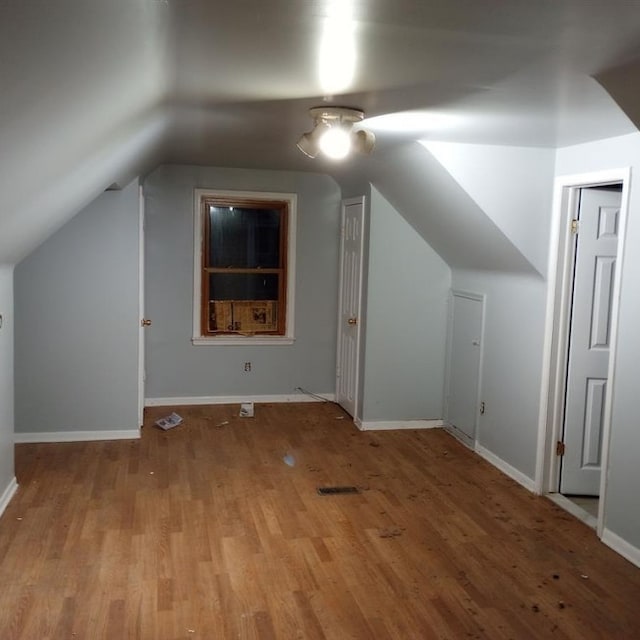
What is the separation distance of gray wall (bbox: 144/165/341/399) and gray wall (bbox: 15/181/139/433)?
3.05 feet

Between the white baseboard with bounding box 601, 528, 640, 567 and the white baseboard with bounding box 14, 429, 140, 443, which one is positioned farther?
the white baseboard with bounding box 14, 429, 140, 443

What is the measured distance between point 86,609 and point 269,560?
0.88 m

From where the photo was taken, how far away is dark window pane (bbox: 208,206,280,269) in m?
6.23

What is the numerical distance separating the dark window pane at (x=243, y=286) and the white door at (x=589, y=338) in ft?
9.98

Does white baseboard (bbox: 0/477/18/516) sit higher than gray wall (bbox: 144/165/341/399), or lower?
lower

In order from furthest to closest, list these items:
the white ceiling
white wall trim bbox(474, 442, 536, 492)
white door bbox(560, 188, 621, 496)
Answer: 1. white wall trim bbox(474, 442, 536, 492)
2. white door bbox(560, 188, 621, 496)
3. the white ceiling

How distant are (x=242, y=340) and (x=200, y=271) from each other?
2.43 feet

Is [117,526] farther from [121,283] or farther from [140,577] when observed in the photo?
[121,283]

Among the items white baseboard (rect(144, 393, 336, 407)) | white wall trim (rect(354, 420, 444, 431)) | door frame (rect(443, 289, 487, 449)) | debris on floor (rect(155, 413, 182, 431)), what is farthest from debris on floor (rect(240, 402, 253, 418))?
door frame (rect(443, 289, 487, 449))

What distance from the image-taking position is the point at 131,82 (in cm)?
220

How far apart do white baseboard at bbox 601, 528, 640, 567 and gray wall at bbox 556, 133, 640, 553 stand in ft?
0.06

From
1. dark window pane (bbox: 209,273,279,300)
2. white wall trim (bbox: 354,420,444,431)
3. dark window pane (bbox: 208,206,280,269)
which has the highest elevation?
dark window pane (bbox: 208,206,280,269)

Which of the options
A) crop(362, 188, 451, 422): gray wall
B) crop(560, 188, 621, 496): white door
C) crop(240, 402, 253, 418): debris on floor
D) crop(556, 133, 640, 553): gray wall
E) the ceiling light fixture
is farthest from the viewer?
crop(240, 402, 253, 418): debris on floor

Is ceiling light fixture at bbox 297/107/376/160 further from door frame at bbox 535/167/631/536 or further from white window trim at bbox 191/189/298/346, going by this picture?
white window trim at bbox 191/189/298/346
